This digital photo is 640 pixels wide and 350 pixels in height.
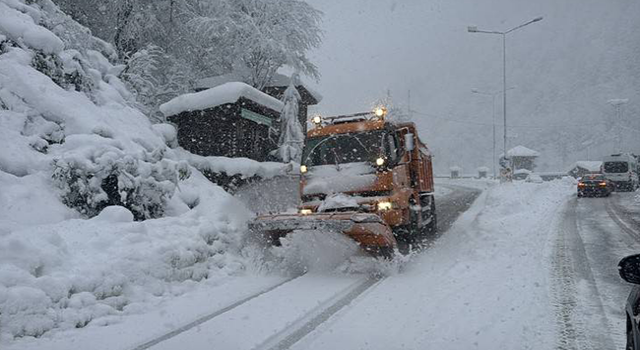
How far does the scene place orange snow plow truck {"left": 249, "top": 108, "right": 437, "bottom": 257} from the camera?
23.8 feet

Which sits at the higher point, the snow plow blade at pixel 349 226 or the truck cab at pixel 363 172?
the truck cab at pixel 363 172

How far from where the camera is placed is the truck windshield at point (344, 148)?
357 inches

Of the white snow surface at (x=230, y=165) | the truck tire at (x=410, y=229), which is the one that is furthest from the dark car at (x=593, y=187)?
the truck tire at (x=410, y=229)

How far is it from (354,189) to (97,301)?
15.5ft

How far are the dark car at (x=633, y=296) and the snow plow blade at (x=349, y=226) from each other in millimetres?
4334

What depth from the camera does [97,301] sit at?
549 cm

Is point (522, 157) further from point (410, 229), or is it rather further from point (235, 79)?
point (410, 229)

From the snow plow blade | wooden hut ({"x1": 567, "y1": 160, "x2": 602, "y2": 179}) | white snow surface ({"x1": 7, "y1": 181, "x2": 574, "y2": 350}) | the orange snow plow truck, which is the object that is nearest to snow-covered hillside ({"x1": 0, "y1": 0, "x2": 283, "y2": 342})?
white snow surface ({"x1": 7, "y1": 181, "x2": 574, "y2": 350})

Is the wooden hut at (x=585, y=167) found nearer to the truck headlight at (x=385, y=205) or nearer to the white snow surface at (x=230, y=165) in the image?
the white snow surface at (x=230, y=165)

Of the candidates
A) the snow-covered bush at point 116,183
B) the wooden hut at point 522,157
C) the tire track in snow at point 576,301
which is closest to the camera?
the tire track in snow at point 576,301

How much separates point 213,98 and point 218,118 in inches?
52.6

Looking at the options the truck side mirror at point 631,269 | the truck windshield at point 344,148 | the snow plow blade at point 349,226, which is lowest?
the snow plow blade at point 349,226

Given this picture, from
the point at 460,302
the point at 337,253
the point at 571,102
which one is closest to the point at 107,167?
the point at 337,253

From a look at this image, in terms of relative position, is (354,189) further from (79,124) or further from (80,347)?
(79,124)
